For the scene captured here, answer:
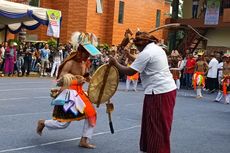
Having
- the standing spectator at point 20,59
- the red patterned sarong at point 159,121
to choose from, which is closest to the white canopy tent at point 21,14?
the standing spectator at point 20,59

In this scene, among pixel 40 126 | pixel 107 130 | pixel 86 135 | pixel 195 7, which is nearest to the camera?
pixel 86 135

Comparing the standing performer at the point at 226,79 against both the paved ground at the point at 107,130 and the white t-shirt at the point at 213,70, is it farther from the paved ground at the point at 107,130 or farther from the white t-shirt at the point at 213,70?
the white t-shirt at the point at 213,70

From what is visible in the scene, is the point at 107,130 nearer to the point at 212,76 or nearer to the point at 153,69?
the point at 153,69

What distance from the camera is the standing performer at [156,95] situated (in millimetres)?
5398

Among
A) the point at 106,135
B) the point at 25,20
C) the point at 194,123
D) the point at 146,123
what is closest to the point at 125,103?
the point at 194,123

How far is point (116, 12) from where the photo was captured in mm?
34469

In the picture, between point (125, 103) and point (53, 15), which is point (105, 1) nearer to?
point (53, 15)

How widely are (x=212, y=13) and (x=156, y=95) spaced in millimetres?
19457

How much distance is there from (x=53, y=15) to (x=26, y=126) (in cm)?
1326

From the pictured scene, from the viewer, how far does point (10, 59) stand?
19.2m

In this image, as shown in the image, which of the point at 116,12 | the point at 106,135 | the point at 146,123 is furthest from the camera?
the point at 116,12

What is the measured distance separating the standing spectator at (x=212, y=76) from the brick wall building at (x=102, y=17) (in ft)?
46.7

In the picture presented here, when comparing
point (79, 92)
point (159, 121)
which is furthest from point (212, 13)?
point (159, 121)

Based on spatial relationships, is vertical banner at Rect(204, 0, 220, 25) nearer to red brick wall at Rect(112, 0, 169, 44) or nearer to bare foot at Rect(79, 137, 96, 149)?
red brick wall at Rect(112, 0, 169, 44)
